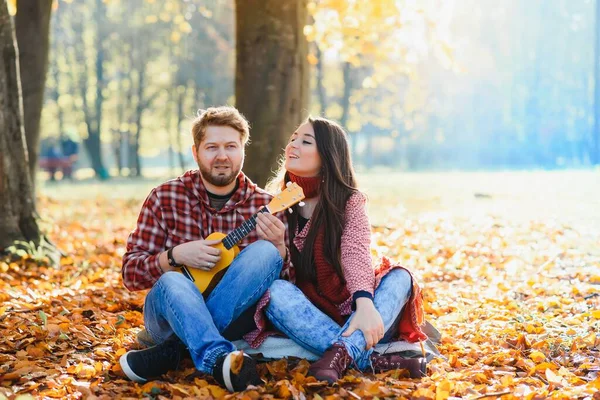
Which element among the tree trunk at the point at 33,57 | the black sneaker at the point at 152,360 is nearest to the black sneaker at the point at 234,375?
the black sneaker at the point at 152,360

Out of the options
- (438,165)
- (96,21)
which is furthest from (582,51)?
(96,21)

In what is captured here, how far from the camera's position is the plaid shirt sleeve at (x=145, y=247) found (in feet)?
13.1

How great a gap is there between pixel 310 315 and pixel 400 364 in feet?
1.74

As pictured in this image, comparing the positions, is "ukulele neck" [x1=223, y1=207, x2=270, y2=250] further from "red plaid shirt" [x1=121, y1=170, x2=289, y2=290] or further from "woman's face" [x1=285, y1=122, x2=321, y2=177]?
"woman's face" [x1=285, y1=122, x2=321, y2=177]

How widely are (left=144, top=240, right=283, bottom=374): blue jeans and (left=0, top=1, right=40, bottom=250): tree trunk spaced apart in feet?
12.1

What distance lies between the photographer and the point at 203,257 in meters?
3.84

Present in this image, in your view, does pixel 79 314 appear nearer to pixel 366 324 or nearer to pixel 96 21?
pixel 366 324

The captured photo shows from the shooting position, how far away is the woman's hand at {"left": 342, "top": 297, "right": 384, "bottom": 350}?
12.2 ft

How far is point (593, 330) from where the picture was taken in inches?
191

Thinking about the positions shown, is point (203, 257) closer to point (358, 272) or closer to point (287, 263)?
point (287, 263)

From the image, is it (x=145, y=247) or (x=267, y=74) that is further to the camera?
(x=267, y=74)

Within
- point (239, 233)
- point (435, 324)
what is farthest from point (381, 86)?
point (239, 233)

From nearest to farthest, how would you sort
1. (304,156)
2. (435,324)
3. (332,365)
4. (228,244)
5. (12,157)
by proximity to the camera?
(332,365)
(228,244)
(304,156)
(435,324)
(12,157)

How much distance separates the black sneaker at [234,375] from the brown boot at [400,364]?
69cm
